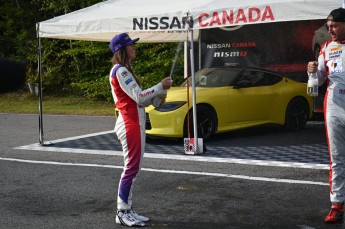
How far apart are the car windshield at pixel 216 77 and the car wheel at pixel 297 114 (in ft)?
5.01

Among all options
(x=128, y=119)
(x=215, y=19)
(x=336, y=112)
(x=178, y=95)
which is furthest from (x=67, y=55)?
(x=336, y=112)

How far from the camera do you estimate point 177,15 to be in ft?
31.3

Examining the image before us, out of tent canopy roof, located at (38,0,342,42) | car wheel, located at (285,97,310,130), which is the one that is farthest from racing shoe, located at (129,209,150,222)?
car wheel, located at (285,97,310,130)

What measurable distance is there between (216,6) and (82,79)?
16526 millimetres

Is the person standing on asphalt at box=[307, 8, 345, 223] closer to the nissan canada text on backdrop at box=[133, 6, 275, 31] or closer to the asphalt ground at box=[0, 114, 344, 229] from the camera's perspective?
the asphalt ground at box=[0, 114, 344, 229]

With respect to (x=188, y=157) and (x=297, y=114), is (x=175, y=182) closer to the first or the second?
(x=188, y=157)

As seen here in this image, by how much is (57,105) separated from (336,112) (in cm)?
1902

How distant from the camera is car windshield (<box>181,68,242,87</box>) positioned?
1227cm

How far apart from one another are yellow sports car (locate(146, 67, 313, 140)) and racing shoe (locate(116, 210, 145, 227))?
16.3 ft

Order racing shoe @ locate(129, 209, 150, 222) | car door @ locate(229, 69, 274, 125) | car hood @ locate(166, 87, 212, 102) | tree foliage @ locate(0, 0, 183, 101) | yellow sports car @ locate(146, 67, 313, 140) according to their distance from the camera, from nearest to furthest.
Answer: racing shoe @ locate(129, 209, 150, 222), yellow sports car @ locate(146, 67, 313, 140), car hood @ locate(166, 87, 212, 102), car door @ locate(229, 69, 274, 125), tree foliage @ locate(0, 0, 183, 101)

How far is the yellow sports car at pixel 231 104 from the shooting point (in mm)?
11211

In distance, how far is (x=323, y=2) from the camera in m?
8.11

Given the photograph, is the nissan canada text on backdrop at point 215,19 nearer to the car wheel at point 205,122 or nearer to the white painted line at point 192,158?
the white painted line at point 192,158

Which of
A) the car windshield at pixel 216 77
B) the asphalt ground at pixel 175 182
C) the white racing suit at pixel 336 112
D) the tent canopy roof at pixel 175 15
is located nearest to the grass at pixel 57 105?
the car windshield at pixel 216 77
